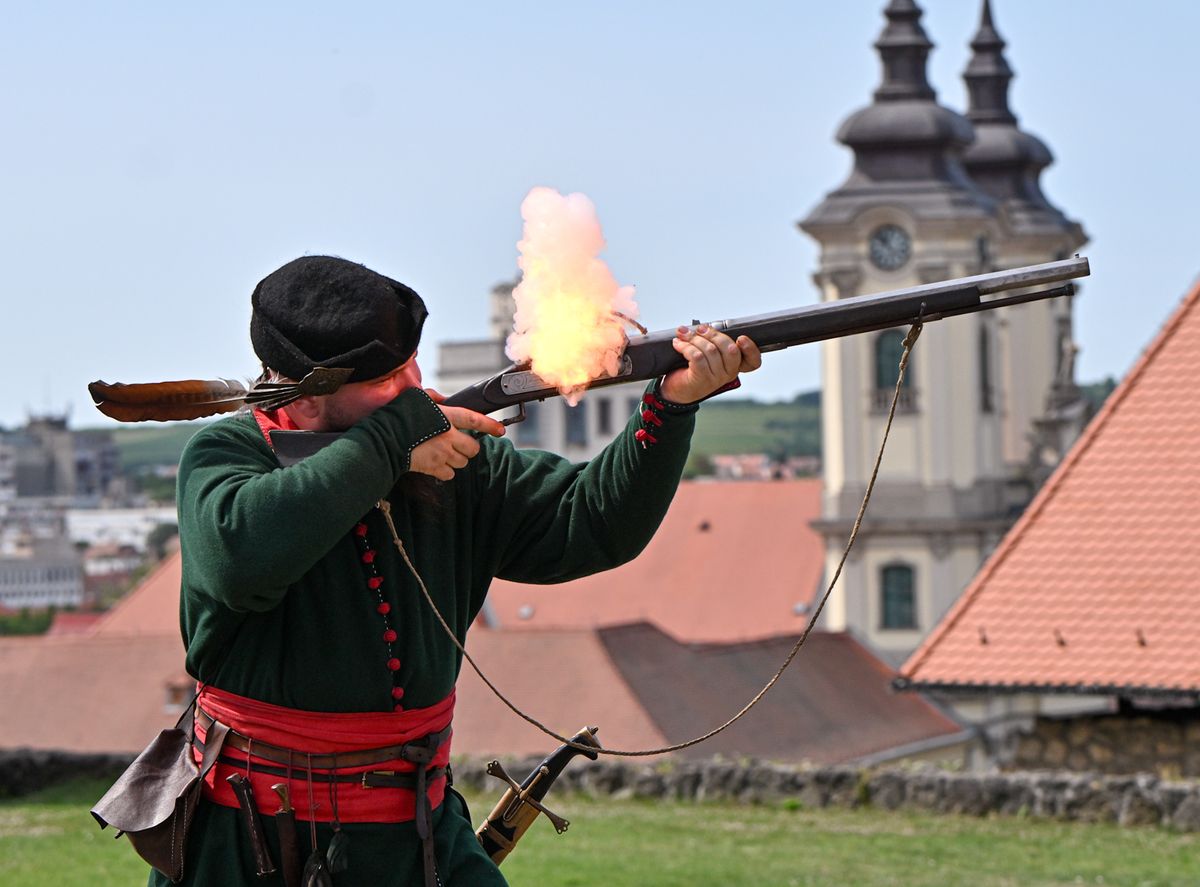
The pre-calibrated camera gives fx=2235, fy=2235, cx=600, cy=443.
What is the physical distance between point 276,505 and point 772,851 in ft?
23.3

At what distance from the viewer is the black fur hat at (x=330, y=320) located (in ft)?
14.4

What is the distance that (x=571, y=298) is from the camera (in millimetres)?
4500

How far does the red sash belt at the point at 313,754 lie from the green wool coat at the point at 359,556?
0.03m

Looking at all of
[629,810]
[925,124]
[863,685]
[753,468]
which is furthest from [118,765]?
[753,468]

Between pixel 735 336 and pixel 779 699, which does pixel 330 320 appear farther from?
pixel 779 699

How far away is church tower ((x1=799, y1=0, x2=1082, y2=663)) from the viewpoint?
179ft

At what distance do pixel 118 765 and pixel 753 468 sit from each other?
386ft

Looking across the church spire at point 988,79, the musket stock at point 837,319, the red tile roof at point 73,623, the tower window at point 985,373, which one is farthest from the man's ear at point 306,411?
the red tile roof at point 73,623

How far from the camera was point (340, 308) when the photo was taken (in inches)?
173

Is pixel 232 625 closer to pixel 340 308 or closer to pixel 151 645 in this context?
pixel 340 308

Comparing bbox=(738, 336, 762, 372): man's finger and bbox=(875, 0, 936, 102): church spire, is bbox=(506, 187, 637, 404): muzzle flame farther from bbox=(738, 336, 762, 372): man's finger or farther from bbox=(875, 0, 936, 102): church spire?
bbox=(875, 0, 936, 102): church spire

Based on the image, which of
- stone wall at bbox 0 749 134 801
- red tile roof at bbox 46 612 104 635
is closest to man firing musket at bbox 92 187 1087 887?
stone wall at bbox 0 749 134 801

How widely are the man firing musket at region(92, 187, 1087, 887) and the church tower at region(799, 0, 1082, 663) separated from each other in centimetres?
4876

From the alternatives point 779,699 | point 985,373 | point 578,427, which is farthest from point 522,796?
point 578,427
